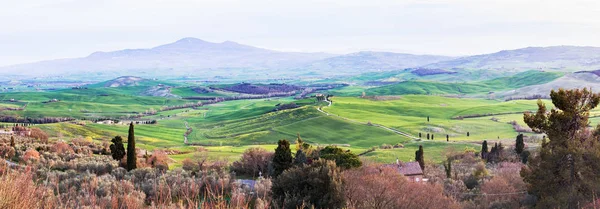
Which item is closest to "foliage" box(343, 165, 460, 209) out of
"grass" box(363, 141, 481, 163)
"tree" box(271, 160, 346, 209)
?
"tree" box(271, 160, 346, 209)

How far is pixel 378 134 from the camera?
92.6 meters

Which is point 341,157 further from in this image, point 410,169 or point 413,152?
point 413,152

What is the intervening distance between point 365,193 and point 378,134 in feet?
238

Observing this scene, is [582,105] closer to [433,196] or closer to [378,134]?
[433,196]

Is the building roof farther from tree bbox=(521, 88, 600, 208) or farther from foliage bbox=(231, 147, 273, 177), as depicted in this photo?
tree bbox=(521, 88, 600, 208)

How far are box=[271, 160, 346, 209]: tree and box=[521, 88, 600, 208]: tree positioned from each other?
35.4 feet

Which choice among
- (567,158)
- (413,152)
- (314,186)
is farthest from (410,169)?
(314,186)

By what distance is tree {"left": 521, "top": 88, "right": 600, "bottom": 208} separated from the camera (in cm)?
2331

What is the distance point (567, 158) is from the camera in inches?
944

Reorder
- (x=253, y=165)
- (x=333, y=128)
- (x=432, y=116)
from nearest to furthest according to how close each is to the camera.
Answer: (x=253, y=165), (x=333, y=128), (x=432, y=116)

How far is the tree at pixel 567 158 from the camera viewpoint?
2331 cm

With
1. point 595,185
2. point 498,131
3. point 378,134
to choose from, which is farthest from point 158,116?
point 595,185

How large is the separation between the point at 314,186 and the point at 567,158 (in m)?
13.1

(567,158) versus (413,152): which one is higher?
(567,158)
